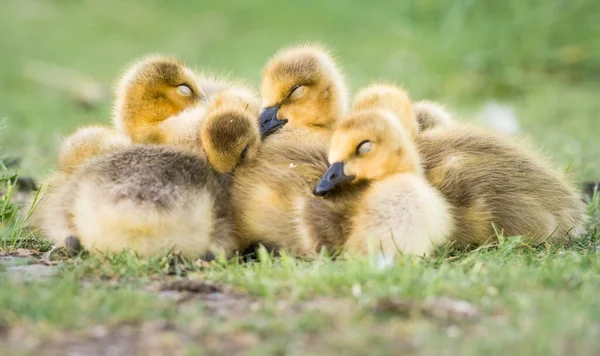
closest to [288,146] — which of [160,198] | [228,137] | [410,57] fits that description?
[228,137]

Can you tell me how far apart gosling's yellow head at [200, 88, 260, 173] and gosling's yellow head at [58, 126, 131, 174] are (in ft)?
1.13

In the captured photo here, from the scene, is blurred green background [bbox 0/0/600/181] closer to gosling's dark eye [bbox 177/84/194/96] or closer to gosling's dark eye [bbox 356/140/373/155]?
gosling's dark eye [bbox 177/84/194/96]

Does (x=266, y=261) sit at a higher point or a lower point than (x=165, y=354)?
higher

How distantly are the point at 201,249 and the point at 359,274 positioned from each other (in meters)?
0.67

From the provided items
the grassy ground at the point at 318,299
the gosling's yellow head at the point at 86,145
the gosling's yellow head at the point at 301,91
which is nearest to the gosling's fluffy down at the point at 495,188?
the grassy ground at the point at 318,299

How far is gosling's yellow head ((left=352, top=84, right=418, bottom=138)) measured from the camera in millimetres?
3623

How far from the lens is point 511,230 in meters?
3.38

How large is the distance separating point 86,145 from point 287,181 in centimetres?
81

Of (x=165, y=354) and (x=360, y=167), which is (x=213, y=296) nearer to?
(x=165, y=354)

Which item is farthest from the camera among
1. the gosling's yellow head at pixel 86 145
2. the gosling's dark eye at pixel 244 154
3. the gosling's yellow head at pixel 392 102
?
the gosling's yellow head at pixel 392 102

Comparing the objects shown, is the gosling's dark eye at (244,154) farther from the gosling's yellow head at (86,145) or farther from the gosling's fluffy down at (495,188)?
the gosling's fluffy down at (495,188)

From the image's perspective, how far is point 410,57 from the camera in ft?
30.0

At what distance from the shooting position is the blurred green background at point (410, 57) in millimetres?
6727

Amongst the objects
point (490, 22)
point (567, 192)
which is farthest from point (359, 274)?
point (490, 22)
